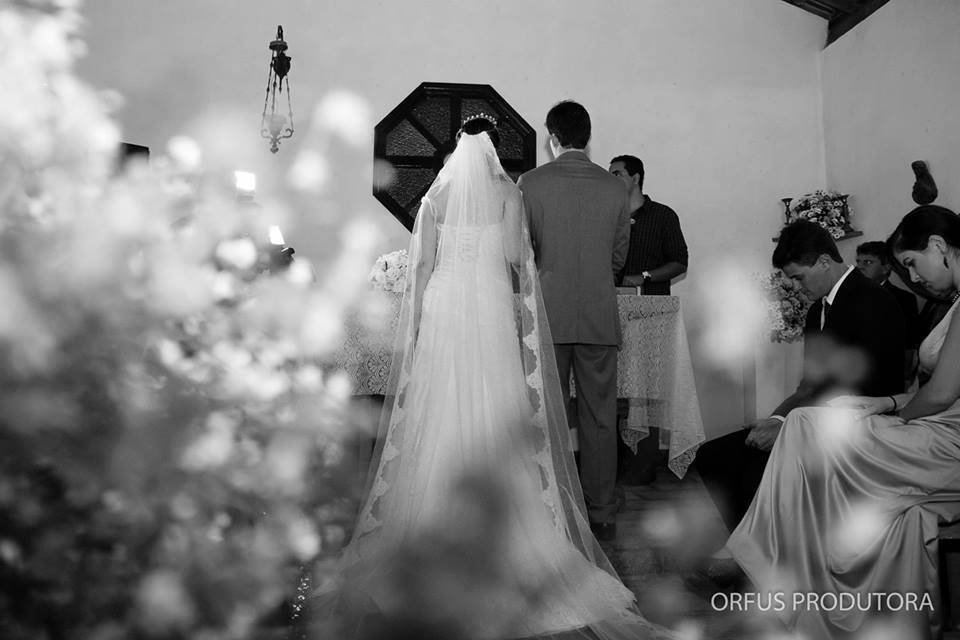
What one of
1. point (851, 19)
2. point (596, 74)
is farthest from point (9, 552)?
point (851, 19)

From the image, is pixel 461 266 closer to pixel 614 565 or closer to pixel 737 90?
pixel 614 565

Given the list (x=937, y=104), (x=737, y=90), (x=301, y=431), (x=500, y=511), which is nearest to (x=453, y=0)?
(x=737, y=90)

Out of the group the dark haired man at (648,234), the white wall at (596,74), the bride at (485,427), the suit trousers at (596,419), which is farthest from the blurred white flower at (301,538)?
the white wall at (596,74)

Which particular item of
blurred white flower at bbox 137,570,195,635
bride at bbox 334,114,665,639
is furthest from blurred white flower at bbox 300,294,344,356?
bride at bbox 334,114,665,639

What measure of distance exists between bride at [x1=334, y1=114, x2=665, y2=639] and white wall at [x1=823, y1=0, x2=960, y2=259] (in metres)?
2.93

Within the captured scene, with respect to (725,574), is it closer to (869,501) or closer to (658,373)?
(869,501)

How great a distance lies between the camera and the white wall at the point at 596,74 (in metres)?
5.22

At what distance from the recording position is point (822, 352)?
256 centimetres

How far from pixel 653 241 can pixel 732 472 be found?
2494 mm

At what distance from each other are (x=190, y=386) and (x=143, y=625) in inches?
4.7

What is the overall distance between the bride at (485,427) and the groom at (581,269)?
20cm

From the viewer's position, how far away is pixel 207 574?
16.1 inches

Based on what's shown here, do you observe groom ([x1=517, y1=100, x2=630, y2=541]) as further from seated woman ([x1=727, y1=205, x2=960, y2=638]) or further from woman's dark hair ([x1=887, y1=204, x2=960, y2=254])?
woman's dark hair ([x1=887, y1=204, x2=960, y2=254])

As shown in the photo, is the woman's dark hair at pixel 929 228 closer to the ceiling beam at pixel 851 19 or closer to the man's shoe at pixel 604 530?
the man's shoe at pixel 604 530
